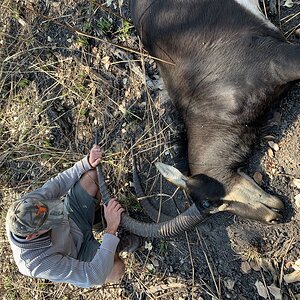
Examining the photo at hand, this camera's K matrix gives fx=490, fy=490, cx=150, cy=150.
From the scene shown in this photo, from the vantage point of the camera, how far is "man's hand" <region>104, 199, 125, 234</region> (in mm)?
4646

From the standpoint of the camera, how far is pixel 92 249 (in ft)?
15.8

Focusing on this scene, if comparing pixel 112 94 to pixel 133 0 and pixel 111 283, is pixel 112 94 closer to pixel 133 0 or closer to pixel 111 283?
pixel 133 0

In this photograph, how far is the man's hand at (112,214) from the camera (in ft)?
15.2

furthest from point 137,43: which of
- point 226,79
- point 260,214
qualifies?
point 260,214

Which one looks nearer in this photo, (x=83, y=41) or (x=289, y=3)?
(x=289, y=3)

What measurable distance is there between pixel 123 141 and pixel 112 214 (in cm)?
101

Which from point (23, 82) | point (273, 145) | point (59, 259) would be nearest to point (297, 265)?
point (273, 145)

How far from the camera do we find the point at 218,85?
14.5ft

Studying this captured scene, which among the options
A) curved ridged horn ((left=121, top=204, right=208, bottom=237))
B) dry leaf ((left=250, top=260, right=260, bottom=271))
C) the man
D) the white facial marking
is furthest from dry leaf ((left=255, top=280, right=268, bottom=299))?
the white facial marking

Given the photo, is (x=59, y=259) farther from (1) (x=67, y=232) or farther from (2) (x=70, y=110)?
(2) (x=70, y=110)

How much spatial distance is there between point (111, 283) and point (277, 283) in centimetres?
193

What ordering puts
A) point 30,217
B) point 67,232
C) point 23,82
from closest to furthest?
point 30,217 → point 67,232 → point 23,82

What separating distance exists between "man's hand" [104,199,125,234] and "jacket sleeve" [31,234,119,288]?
0.33 metres

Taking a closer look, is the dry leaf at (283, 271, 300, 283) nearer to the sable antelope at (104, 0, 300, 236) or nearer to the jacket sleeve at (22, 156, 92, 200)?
the sable antelope at (104, 0, 300, 236)
